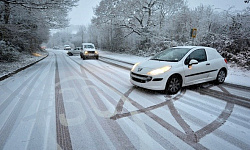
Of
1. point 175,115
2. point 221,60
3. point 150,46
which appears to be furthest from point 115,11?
point 175,115

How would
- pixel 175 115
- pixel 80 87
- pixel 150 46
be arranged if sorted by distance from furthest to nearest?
pixel 150 46
pixel 80 87
pixel 175 115

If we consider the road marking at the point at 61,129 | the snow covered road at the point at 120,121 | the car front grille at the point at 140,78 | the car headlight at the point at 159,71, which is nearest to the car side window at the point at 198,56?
the car headlight at the point at 159,71

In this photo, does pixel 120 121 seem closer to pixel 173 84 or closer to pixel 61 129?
pixel 61 129

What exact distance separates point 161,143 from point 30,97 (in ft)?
13.3

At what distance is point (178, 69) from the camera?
14.8 feet

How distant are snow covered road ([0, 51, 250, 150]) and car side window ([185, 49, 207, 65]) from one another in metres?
1.26

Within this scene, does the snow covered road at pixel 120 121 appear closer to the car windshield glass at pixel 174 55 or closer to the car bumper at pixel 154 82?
the car bumper at pixel 154 82

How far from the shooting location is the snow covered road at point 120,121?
2.32 metres

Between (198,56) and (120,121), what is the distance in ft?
12.8

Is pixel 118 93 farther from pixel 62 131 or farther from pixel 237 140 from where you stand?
pixel 237 140

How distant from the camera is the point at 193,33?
8984 mm

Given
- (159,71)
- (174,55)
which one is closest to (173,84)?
(159,71)

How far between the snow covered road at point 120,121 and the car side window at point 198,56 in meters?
1.26

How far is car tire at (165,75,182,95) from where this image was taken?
14.6 ft
